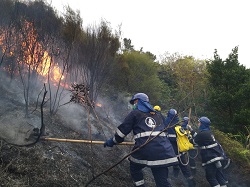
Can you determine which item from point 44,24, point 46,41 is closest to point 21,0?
point 44,24

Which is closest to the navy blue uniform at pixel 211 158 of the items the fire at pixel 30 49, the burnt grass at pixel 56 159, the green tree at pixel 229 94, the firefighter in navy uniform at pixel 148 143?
the burnt grass at pixel 56 159

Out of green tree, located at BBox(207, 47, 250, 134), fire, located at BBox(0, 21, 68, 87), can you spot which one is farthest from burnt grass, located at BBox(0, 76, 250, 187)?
green tree, located at BBox(207, 47, 250, 134)

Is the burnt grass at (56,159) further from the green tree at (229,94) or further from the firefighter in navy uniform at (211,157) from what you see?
the green tree at (229,94)

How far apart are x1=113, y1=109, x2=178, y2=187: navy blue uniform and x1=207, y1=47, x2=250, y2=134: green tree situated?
7.74m

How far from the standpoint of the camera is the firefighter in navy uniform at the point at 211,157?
5.86 metres

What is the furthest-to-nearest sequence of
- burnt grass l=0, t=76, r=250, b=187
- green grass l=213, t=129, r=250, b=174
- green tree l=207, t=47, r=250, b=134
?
1. green tree l=207, t=47, r=250, b=134
2. green grass l=213, t=129, r=250, b=174
3. burnt grass l=0, t=76, r=250, b=187

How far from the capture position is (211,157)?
5.88 m

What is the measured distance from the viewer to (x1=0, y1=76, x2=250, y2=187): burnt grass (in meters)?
3.98

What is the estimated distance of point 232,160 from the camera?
8.07 meters

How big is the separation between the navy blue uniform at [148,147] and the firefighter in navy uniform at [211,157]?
204 cm

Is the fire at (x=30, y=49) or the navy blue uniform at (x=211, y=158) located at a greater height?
the fire at (x=30, y=49)

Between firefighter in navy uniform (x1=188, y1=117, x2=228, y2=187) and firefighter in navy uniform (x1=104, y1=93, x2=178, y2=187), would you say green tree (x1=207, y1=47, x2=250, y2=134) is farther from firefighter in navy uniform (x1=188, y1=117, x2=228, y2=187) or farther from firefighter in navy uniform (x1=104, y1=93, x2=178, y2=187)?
firefighter in navy uniform (x1=104, y1=93, x2=178, y2=187)

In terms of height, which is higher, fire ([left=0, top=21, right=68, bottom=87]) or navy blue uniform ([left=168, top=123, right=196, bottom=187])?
fire ([left=0, top=21, right=68, bottom=87])

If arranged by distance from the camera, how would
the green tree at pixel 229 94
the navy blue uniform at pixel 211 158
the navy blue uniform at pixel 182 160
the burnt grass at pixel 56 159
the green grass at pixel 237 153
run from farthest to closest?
the green tree at pixel 229 94 < the green grass at pixel 237 153 < the navy blue uniform at pixel 182 160 < the navy blue uniform at pixel 211 158 < the burnt grass at pixel 56 159
